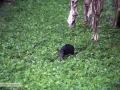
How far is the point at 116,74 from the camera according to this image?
5.98 m

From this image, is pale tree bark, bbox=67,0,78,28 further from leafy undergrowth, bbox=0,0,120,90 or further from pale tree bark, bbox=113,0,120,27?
pale tree bark, bbox=113,0,120,27

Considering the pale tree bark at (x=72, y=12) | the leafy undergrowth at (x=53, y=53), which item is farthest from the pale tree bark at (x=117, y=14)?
the pale tree bark at (x=72, y=12)

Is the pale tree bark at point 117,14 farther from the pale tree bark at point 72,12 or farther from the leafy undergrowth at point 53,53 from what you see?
the pale tree bark at point 72,12

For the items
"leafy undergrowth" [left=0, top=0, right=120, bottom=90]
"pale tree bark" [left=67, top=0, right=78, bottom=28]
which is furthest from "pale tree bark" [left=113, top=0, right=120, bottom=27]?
"pale tree bark" [left=67, top=0, right=78, bottom=28]

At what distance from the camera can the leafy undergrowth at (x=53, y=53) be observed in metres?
5.69

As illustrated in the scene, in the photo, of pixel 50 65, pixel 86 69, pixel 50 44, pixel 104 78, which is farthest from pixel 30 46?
pixel 104 78

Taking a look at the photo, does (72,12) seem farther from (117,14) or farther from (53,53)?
(53,53)

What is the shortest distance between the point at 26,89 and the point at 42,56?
177cm

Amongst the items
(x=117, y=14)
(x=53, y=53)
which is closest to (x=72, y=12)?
(x=117, y=14)

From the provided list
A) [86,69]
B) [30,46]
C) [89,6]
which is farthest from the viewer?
[89,6]

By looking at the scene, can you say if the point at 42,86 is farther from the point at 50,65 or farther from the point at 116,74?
the point at 116,74

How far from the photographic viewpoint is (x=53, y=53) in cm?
726

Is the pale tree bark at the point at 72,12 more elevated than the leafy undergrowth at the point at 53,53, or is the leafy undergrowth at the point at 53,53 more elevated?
the pale tree bark at the point at 72,12

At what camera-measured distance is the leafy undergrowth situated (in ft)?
18.7
